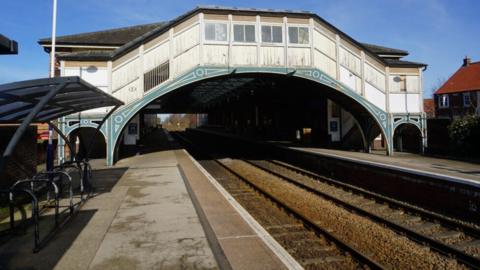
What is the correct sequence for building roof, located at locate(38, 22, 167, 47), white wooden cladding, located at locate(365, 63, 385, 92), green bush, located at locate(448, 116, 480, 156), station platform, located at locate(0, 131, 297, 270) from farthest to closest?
building roof, located at locate(38, 22, 167, 47) → white wooden cladding, located at locate(365, 63, 385, 92) → green bush, located at locate(448, 116, 480, 156) → station platform, located at locate(0, 131, 297, 270)

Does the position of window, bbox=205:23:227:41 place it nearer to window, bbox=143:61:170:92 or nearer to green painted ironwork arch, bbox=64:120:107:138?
window, bbox=143:61:170:92

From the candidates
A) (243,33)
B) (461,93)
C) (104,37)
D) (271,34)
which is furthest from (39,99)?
(461,93)

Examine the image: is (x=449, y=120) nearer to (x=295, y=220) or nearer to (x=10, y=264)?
(x=295, y=220)

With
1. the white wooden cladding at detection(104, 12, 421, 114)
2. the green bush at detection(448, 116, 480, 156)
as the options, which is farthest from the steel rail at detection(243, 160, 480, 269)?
the green bush at detection(448, 116, 480, 156)

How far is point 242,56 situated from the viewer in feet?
63.8

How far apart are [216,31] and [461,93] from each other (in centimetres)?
4211

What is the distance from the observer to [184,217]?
26.9 feet

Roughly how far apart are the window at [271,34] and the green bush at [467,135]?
1141 cm

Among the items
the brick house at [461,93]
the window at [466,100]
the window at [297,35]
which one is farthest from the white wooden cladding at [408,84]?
the window at [466,100]

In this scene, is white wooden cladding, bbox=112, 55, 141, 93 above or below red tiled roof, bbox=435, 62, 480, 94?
below

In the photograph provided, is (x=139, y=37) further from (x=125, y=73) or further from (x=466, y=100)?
(x=466, y=100)

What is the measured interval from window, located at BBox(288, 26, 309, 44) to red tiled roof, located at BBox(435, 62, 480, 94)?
36386mm

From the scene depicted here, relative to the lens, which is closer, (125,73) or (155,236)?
(155,236)

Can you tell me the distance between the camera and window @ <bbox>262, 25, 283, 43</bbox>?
19.7m
